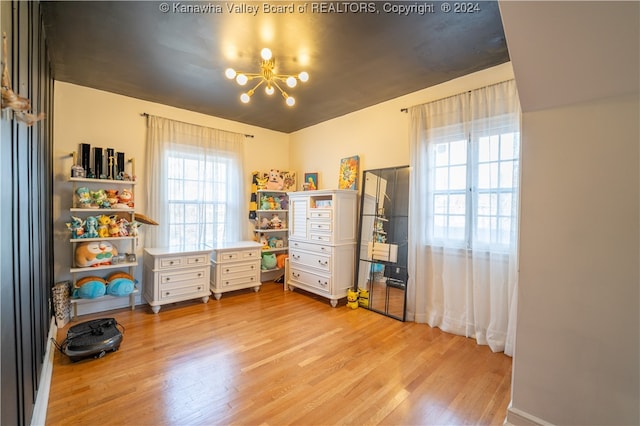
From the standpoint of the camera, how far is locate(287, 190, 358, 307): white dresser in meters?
3.59

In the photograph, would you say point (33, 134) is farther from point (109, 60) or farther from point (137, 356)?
point (137, 356)

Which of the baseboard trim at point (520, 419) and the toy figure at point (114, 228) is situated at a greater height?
the toy figure at point (114, 228)

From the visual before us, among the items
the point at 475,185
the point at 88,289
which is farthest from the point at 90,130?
the point at 475,185

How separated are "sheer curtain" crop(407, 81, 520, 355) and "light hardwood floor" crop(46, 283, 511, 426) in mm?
273

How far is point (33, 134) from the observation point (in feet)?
5.54

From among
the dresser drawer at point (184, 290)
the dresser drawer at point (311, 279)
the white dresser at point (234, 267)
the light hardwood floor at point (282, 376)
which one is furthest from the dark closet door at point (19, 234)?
the dresser drawer at point (311, 279)

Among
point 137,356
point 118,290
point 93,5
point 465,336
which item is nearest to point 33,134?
point 93,5

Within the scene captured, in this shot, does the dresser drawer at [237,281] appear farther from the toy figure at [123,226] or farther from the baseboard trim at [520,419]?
the baseboard trim at [520,419]

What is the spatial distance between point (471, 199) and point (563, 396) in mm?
1677

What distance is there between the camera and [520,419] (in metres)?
1.61

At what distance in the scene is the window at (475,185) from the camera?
2.48 m

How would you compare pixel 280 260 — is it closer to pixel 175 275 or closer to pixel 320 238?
pixel 320 238

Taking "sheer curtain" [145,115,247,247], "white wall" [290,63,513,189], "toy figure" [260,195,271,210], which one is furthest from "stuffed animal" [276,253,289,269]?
"white wall" [290,63,513,189]

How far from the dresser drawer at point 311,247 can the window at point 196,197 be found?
1145mm
